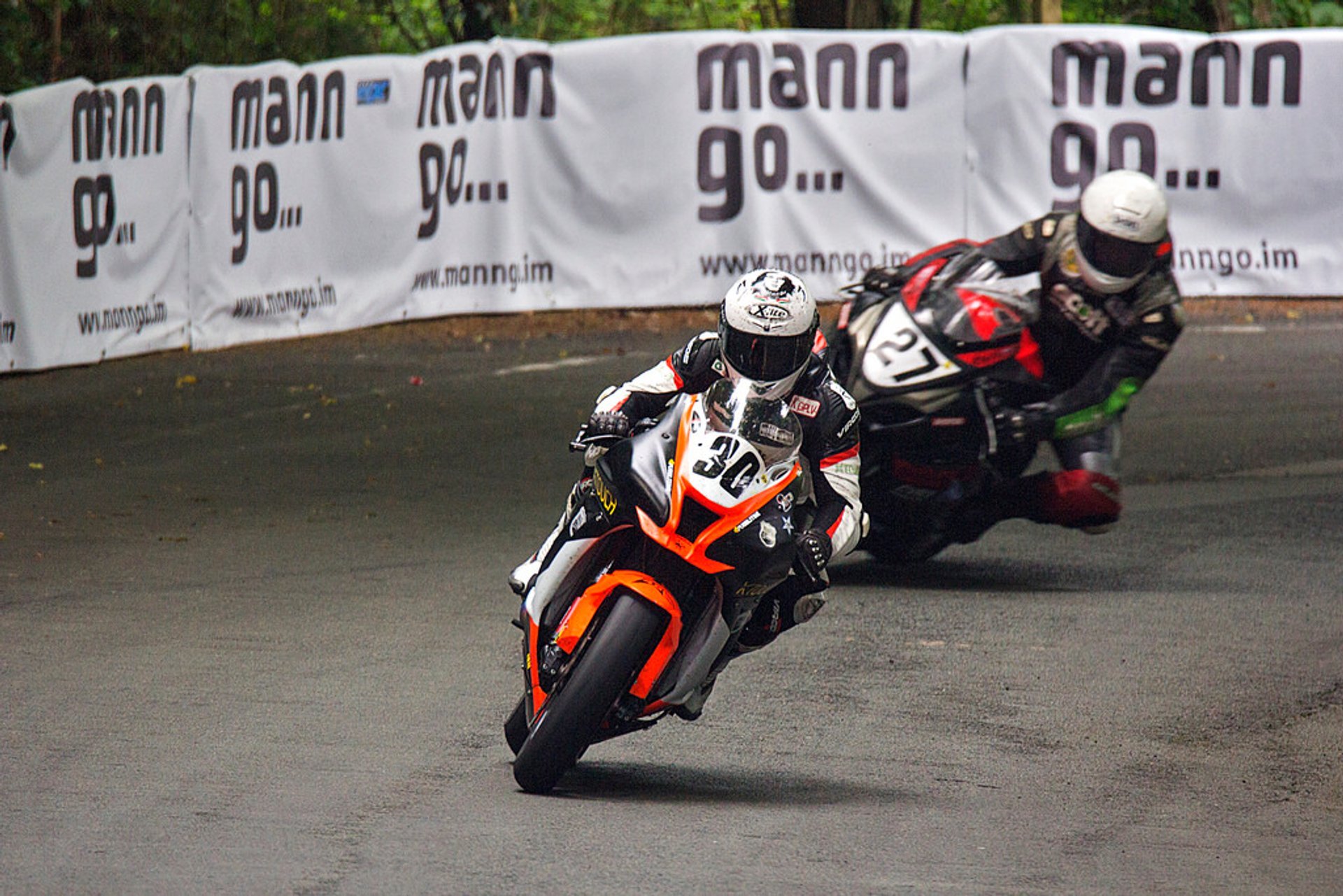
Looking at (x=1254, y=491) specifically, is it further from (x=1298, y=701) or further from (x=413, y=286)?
(x=413, y=286)

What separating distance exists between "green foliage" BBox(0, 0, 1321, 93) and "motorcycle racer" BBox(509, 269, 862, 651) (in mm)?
15513

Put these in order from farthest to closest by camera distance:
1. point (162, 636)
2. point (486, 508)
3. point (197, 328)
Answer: point (197, 328) → point (486, 508) → point (162, 636)

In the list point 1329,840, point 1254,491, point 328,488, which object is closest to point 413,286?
point 328,488

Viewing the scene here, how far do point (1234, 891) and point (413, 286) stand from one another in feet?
41.9

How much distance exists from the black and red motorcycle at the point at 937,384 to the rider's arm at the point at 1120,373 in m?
0.22

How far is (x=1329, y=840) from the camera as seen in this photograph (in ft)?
16.8

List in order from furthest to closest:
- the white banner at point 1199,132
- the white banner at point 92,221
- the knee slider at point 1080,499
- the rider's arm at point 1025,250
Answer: the white banner at point 1199,132 < the white banner at point 92,221 < the rider's arm at point 1025,250 < the knee slider at point 1080,499

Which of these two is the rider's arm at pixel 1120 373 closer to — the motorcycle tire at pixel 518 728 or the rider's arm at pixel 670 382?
the rider's arm at pixel 670 382

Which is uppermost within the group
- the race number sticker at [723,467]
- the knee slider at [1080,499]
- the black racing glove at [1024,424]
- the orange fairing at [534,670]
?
the race number sticker at [723,467]

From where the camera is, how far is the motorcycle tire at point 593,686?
5.08m

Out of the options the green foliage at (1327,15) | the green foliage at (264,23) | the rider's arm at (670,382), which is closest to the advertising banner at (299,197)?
the green foliage at (264,23)

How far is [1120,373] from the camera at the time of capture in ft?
27.9

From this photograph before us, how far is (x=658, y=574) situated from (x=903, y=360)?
3.52m

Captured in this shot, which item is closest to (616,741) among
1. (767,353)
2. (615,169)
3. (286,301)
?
(767,353)
